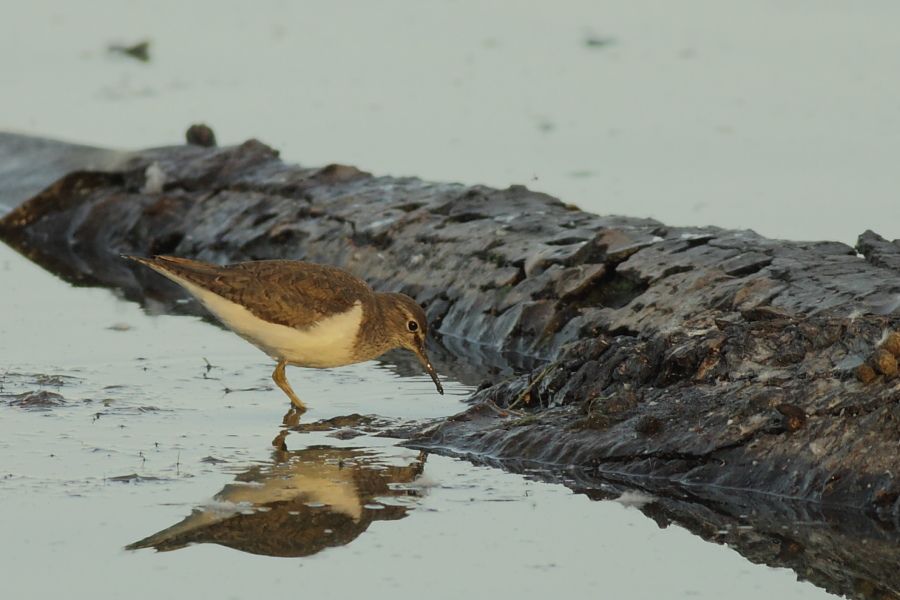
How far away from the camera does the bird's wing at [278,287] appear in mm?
9414

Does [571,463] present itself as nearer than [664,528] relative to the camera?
No

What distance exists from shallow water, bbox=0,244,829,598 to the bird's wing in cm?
49

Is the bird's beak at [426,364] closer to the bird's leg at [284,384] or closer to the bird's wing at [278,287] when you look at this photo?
the bird's wing at [278,287]

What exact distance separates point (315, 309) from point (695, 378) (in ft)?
8.21

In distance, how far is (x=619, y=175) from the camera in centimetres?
1388

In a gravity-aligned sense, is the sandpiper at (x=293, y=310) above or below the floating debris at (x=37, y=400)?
above

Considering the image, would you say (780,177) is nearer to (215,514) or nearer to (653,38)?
(653,38)

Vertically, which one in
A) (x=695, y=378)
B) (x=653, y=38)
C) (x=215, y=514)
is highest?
(x=653, y=38)

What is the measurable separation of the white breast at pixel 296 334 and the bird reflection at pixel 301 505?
1202 mm

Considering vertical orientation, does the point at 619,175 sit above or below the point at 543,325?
above

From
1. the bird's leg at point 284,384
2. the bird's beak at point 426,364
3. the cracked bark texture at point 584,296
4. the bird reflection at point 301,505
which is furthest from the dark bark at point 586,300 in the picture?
the bird's leg at point 284,384

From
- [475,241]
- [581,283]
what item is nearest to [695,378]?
[581,283]

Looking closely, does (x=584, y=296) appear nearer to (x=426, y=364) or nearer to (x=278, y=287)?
(x=426, y=364)

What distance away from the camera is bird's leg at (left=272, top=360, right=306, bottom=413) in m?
9.09
